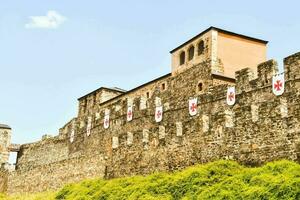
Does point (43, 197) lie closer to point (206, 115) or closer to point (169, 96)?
point (169, 96)

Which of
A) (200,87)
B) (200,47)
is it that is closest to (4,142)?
(200,47)

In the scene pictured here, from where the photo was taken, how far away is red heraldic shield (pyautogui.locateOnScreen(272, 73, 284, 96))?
17112 mm

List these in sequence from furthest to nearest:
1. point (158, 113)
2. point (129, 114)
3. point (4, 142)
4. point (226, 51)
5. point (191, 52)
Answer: point (4, 142), point (191, 52), point (226, 51), point (129, 114), point (158, 113)

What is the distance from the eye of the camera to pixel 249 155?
17297 millimetres

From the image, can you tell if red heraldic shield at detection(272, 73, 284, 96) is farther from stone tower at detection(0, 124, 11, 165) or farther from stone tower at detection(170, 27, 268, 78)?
stone tower at detection(0, 124, 11, 165)

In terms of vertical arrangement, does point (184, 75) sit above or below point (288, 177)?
above

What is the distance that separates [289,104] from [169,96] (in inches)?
575

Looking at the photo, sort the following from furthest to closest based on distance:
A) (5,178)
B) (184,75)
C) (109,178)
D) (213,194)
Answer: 1. (5,178)
2. (184,75)
3. (109,178)
4. (213,194)

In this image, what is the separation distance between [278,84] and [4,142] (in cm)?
3602

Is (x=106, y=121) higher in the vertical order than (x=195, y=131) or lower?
higher

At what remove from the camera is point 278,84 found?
17.3 m

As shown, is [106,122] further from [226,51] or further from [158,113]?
[226,51]

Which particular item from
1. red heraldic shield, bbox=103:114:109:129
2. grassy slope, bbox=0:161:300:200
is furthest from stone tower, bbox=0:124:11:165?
grassy slope, bbox=0:161:300:200

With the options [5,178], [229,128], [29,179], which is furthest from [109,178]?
[5,178]
